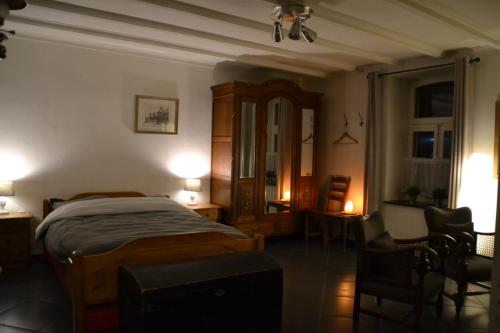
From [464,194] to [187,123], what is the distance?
11.6 feet

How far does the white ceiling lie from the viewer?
10.5 feet

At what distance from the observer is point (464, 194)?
4.33 m

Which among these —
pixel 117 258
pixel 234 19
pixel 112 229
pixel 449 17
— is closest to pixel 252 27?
pixel 234 19

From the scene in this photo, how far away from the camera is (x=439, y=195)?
4.66 metres

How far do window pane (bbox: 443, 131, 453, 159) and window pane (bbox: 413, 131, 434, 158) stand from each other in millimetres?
167

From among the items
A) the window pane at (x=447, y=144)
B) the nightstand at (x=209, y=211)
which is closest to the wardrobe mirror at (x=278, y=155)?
the nightstand at (x=209, y=211)

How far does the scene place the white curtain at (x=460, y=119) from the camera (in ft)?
13.9

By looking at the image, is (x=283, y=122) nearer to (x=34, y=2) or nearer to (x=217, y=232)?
(x=217, y=232)

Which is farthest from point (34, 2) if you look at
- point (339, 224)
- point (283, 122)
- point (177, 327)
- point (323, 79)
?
point (339, 224)

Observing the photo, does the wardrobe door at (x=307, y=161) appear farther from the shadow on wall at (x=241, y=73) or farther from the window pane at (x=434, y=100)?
the window pane at (x=434, y=100)

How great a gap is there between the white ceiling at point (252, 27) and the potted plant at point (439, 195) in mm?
1590

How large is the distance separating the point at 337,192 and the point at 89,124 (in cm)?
340

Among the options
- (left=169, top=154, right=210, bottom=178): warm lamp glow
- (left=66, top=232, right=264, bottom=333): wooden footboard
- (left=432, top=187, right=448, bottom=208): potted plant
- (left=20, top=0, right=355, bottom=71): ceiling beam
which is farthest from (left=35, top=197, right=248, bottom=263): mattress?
(left=432, top=187, right=448, bottom=208): potted plant

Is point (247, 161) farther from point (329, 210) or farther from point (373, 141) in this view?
point (373, 141)
